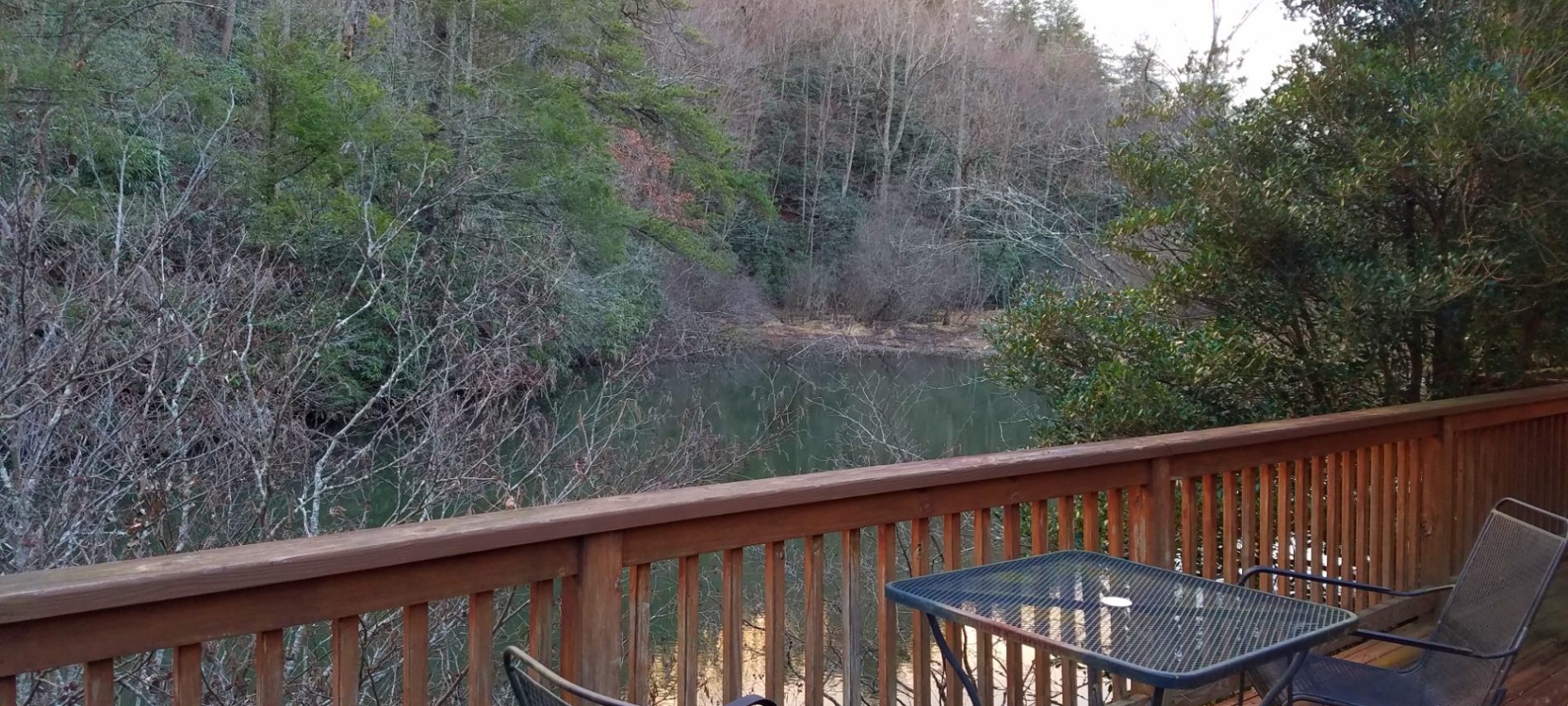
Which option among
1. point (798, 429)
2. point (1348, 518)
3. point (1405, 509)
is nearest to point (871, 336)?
point (798, 429)

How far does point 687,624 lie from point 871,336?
2061 cm

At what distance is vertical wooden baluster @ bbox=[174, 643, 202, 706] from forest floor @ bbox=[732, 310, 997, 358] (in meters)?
17.5

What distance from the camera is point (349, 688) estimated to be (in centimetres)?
167

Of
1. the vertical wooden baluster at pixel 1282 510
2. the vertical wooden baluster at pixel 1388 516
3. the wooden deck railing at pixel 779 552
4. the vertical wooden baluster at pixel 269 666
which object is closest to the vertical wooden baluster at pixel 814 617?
the wooden deck railing at pixel 779 552

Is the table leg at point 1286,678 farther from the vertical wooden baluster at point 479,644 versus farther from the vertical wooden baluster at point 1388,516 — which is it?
the vertical wooden baluster at point 1388,516

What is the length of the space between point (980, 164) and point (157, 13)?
16.7 metres

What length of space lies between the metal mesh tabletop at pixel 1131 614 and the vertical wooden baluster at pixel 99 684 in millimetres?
1237

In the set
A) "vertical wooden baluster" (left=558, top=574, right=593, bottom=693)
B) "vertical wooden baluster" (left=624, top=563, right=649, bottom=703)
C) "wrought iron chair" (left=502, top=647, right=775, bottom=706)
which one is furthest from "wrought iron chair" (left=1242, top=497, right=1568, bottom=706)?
"wrought iron chair" (left=502, top=647, right=775, bottom=706)

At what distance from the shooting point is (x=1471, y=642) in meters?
2.50

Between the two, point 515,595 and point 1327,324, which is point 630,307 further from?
point 1327,324

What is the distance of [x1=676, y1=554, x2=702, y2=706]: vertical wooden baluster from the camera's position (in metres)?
2.06

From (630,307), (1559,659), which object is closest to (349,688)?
(1559,659)

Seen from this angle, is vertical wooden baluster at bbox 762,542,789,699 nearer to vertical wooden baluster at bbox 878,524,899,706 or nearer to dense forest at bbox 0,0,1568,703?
vertical wooden baluster at bbox 878,524,899,706

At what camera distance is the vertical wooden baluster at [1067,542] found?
2.71m
